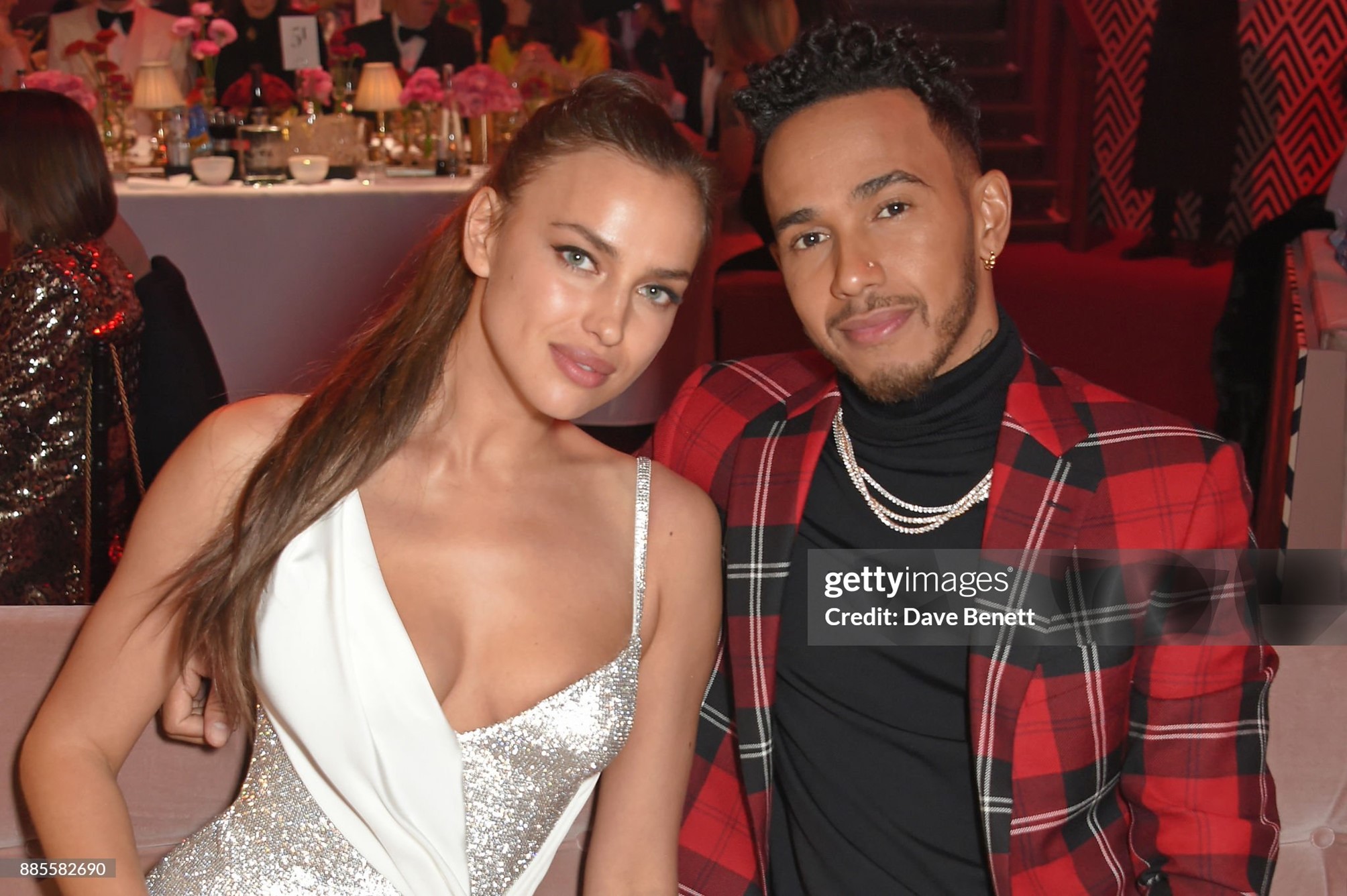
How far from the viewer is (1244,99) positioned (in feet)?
30.3

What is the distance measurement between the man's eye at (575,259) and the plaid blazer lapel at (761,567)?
1.37 feet

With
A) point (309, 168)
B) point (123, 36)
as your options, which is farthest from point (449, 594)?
point (123, 36)

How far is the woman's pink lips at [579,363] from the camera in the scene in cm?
149

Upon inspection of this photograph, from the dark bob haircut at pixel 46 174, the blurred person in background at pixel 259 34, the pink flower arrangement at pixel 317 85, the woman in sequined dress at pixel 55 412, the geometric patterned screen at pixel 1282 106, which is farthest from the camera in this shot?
the geometric patterned screen at pixel 1282 106

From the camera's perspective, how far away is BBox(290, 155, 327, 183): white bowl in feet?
16.0

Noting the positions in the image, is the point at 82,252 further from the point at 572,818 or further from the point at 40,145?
the point at 572,818

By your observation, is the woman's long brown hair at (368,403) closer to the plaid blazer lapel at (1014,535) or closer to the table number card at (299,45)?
the plaid blazer lapel at (1014,535)

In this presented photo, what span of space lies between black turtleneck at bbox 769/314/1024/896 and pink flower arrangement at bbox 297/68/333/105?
4.35 meters

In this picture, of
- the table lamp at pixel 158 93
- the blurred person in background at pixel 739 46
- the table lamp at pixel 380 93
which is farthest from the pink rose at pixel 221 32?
the blurred person in background at pixel 739 46

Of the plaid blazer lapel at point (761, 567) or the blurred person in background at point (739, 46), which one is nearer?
the plaid blazer lapel at point (761, 567)

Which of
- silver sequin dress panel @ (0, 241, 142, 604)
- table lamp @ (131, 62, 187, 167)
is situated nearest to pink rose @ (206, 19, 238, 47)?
table lamp @ (131, 62, 187, 167)

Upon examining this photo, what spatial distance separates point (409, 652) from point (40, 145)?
2237 millimetres

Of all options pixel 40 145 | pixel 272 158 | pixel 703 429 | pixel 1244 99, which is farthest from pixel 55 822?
pixel 1244 99

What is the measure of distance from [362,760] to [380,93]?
4561 mm
